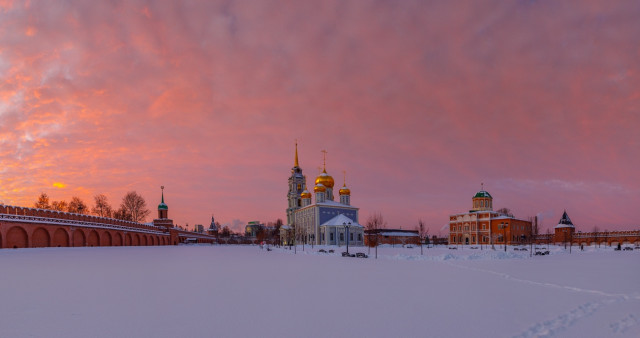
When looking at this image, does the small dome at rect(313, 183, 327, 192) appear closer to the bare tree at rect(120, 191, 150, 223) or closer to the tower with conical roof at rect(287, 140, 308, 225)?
the tower with conical roof at rect(287, 140, 308, 225)

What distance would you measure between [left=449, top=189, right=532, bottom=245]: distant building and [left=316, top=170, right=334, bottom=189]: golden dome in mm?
31954

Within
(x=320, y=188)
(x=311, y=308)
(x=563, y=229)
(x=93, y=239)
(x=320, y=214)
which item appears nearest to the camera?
(x=311, y=308)

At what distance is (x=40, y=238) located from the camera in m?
42.4

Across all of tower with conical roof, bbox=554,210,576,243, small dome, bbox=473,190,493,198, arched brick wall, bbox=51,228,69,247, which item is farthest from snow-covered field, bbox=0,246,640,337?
tower with conical roof, bbox=554,210,576,243

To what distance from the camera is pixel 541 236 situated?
90.3m

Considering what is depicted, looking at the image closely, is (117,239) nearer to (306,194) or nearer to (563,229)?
(306,194)

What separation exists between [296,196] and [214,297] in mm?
75033

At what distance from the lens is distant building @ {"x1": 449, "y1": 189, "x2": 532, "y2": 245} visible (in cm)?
7800

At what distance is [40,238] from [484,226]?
77563mm

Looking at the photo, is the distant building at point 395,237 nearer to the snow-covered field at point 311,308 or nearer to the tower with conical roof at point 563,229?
the tower with conical roof at point 563,229

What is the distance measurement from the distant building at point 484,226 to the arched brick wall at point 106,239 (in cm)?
6790

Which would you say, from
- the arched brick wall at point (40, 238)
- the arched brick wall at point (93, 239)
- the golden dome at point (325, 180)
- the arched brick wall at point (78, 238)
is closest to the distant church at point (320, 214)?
the golden dome at point (325, 180)

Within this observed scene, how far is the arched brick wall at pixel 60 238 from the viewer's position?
4495cm

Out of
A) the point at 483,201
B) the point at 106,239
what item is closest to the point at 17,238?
the point at 106,239
